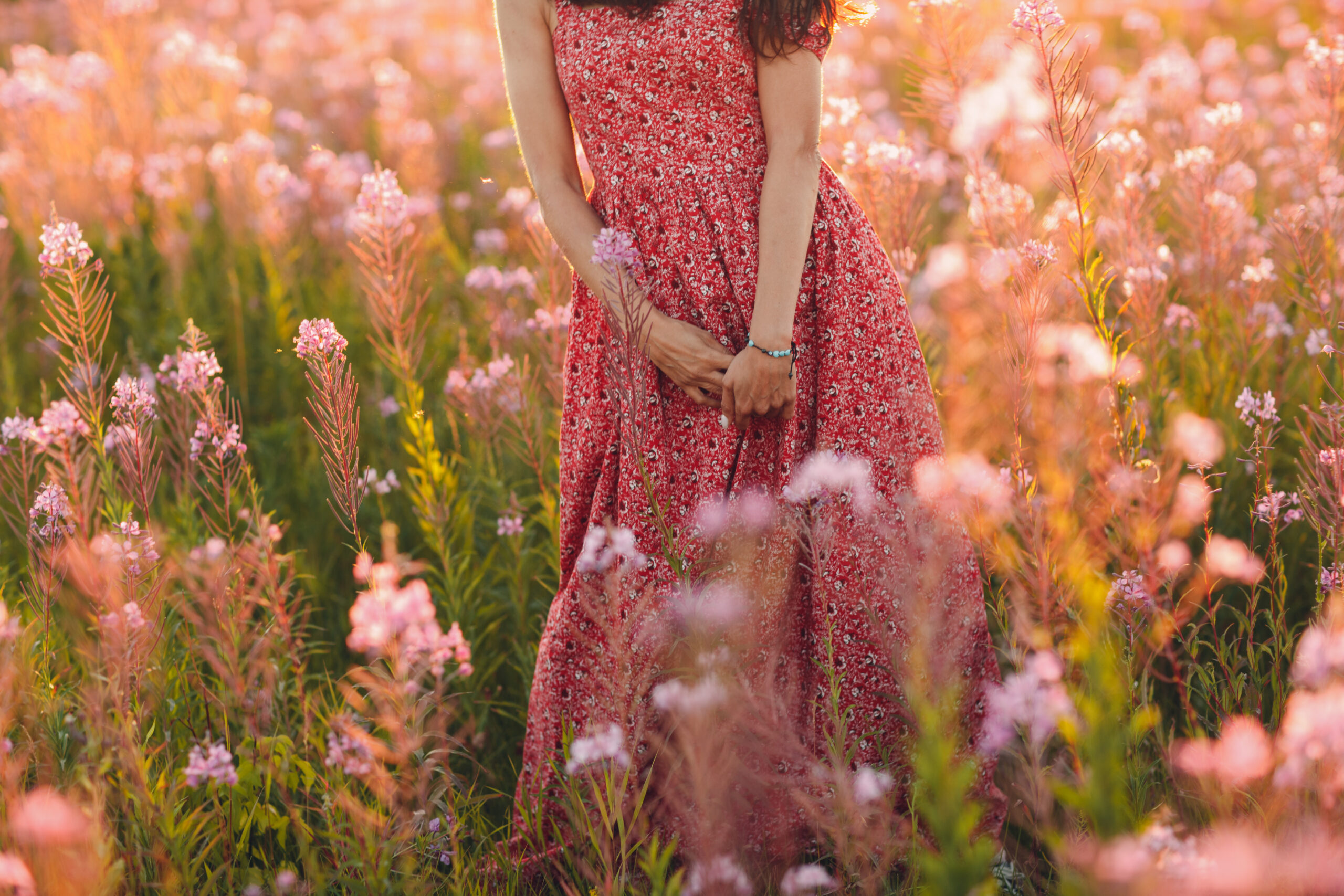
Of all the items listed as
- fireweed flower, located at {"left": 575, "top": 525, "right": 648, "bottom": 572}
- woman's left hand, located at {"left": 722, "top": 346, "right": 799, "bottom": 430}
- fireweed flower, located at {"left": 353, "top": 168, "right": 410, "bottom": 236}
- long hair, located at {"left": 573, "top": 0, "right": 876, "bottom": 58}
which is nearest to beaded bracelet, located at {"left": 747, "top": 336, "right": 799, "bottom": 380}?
woman's left hand, located at {"left": 722, "top": 346, "right": 799, "bottom": 430}

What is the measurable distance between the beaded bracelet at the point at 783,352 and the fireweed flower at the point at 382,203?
1079 millimetres

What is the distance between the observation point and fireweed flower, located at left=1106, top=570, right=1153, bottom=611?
1.86 metres

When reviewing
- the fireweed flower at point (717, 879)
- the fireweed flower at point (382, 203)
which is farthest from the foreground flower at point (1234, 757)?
the fireweed flower at point (382, 203)

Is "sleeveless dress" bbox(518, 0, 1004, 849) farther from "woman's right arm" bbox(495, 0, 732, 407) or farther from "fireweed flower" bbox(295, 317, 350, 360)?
"fireweed flower" bbox(295, 317, 350, 360)

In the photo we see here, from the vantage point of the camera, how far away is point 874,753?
2.12m

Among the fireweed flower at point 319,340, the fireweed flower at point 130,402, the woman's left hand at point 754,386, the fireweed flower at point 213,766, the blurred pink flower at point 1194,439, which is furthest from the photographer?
the woman's left hand at point 754,386

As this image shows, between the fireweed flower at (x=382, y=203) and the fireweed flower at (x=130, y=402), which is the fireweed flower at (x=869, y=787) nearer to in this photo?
the fireweed flower at (x=130, y=402)

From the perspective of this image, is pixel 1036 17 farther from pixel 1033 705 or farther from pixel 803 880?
pixel 803 880

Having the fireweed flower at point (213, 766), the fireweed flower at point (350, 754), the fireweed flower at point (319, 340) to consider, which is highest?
the fireweed flower at point (319, 340)

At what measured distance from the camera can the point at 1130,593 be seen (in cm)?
190

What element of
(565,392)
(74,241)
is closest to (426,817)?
(565,392)

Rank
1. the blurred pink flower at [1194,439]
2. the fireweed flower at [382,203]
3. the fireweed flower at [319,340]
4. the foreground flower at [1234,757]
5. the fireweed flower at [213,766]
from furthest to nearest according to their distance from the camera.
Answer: the fireweed flower at [382,203] < the fireweed flower at [319,340] < the fireweed flower at [213,766] < the blurred pink flower at [1194,439] < the foreground flower at [1234,757]

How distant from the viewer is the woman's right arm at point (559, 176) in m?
2.03

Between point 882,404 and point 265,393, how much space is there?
321 cm
